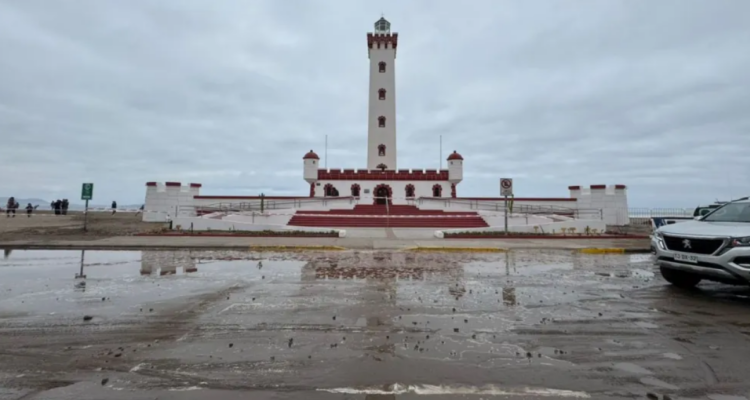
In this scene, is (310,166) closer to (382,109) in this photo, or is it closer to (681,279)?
(382,109)

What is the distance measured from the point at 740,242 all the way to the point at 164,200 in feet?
113

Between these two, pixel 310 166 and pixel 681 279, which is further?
pixel 310 166

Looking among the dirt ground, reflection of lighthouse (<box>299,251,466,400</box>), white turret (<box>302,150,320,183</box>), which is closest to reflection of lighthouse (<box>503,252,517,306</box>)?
reflection of lighthouse (<box>299,251,466,400</box>)

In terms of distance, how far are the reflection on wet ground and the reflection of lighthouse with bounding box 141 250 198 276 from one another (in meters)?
0.46

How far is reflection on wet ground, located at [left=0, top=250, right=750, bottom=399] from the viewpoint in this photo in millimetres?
3297

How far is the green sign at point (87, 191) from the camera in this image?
2052 cm

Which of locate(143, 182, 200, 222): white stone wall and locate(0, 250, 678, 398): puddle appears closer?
locate(0, 250, 678, 398): puddle

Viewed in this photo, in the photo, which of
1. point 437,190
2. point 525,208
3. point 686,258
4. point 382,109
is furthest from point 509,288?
point 382,109

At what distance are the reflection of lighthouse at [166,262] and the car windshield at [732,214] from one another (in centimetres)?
1181

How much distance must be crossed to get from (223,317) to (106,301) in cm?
240

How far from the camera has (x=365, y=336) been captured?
4.56m

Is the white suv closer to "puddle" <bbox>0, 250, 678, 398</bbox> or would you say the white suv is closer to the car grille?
the car grille

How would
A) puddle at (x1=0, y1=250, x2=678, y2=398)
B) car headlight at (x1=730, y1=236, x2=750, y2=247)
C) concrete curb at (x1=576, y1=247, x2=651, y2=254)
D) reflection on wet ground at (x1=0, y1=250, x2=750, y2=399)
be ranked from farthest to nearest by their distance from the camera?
concrete curb at (x1=576, y1=247, x2=651, y2=254) < car headlight at (x1=730, y1=236, x2=750, y2=247) < puddle at (x1=0, y1=250, x2=678, y2=398) < reflection on wet ground at (x1=0, y1=250, x2=750, y2=399)

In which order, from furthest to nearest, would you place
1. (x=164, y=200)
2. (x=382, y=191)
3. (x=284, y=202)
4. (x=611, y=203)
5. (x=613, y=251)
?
1. (x=382, y=191)
2. (x=284, y=202)
3. (x=164, y=200)
4. (x=611, y=203)
5. (x=613, y=251)
